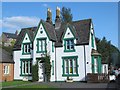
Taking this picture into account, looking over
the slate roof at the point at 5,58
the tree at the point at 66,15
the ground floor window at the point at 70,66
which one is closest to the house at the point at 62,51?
the ground floor window at the point at 70,66

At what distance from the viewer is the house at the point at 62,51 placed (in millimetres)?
34094

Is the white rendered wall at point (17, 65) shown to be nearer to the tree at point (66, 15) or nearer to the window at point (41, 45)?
the window at point (41, 45)

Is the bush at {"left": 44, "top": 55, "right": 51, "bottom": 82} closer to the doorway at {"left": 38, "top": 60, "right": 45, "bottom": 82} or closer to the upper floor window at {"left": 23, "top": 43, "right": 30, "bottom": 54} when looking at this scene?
the doorway at {"left": 38, "top": 60, "right": 45, "bottom": 82}

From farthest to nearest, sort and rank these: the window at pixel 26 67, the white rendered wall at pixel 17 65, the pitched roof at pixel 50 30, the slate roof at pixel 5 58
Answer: the white rendered wall at pixel 17 65 → the slate roof at pixel 5 58 → the window at pixel 26 67 → the pitched roof at pixel 50 30

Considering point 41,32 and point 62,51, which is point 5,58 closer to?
point 41,32

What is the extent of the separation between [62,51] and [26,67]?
6.30m

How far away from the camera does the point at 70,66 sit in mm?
A: 34969

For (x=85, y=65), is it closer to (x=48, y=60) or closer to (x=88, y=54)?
(x=88, y=54)

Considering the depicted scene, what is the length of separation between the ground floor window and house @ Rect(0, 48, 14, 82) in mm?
8815

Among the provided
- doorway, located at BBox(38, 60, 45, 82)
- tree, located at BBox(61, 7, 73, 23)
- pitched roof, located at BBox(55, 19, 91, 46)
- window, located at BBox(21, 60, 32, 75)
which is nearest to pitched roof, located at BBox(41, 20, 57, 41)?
pitched roof, located at BBox(55, 19, 91, 46)

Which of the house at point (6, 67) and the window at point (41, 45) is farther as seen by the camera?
the house at point (6, 67)

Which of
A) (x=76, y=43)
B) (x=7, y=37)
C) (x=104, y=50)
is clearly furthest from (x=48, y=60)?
(x=7, y=37)

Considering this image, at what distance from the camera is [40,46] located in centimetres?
3631

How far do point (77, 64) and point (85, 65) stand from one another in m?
1.15
